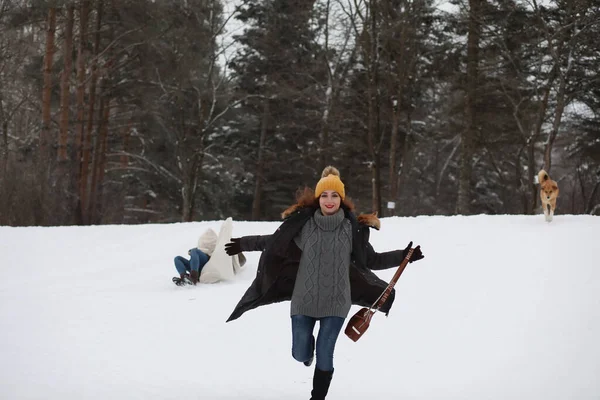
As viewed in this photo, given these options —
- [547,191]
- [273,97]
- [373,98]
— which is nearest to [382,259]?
[547,191]

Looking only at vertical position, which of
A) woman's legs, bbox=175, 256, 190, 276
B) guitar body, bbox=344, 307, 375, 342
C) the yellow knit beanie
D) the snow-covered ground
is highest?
the yellow knit beanie

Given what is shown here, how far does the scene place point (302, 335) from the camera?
170 inches

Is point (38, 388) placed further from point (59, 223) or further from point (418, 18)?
point (418, 18)

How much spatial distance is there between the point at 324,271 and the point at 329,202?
1.70ft

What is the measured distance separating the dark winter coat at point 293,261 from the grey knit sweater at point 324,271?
0.10 meters

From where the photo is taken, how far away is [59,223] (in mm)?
17578

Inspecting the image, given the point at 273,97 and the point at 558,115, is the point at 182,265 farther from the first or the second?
the point at 273,97

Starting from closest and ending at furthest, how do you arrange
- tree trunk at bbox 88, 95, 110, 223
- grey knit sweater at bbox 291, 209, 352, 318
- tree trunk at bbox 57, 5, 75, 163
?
grey knit sweater at bbox 291, 209, 352, 318 → tree trunk at bbox 57, 5, 75, 163 → tree trunk at bbox 88, 95, 110, 223

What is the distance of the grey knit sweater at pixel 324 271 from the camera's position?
4223mm

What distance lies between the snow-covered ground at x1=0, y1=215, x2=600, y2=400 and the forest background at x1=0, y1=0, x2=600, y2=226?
9.55m

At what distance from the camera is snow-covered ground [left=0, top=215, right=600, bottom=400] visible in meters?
5.18

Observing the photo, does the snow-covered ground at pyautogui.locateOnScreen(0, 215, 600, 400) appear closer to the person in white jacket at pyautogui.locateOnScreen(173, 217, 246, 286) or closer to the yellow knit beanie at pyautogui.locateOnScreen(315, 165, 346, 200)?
the person in white jacket at pyautogui.locateOnScreen(173, 217, 246, 286)

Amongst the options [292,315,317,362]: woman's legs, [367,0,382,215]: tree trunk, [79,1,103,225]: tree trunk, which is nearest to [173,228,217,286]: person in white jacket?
[292,315,317,362]: woman's legs

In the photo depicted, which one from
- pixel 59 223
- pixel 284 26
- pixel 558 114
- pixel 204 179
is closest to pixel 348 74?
pixel 284 26
